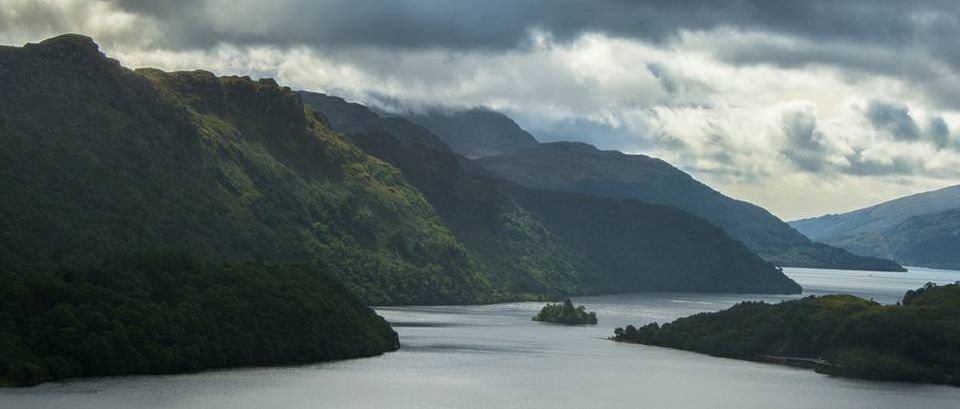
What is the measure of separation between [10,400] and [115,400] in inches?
552

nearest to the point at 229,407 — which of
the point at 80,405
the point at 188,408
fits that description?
the point at 188,408

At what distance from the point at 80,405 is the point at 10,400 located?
29.8ft

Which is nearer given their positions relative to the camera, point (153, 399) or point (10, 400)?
point (10, 400)

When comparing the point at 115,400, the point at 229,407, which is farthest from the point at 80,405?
the point at 229,407

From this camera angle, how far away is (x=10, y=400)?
186250mm

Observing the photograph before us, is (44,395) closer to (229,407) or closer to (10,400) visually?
(10,400)

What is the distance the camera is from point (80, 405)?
611ft

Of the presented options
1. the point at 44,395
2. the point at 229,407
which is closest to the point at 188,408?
the point at 229,407

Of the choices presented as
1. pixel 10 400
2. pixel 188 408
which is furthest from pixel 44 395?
pixel 188 408

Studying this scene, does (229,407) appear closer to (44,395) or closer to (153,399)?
(153,399)

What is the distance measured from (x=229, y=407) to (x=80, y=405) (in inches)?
808

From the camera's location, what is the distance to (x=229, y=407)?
646 feet

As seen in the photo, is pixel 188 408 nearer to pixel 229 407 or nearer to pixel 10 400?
pixel 229 407

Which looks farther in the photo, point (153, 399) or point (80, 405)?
point (153, 399)
